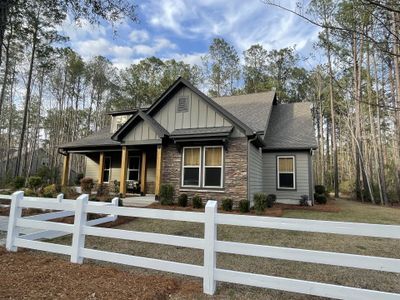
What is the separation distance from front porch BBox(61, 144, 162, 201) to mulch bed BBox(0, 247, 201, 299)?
28.4 ft

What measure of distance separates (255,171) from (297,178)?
8.77ft

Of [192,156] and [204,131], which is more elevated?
[204,131]

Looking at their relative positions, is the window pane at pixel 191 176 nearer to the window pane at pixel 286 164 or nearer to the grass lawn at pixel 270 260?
the grass lawn at pixel 270 260

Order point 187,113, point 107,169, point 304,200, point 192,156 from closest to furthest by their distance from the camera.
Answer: point 192,156
point 187,113
point 304,200
point 107,169

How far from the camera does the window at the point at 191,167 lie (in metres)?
11.9

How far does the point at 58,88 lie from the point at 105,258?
3272 centimetres

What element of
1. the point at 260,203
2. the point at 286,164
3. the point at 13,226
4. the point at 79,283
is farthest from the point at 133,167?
the point at 79,283

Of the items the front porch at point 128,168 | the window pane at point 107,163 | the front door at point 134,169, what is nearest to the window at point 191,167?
the front porch at point 128,168

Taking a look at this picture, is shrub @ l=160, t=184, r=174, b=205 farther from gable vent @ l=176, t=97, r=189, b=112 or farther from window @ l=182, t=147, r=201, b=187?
gable vent @ l=176, t=97, r=189, b=112

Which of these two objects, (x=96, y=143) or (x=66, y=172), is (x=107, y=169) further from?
(x=66, y=172)

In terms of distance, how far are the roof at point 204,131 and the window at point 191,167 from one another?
0.83 meters

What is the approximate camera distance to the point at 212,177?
38.0ft

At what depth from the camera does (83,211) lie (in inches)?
168

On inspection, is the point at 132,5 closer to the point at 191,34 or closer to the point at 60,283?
the point at 60,283
